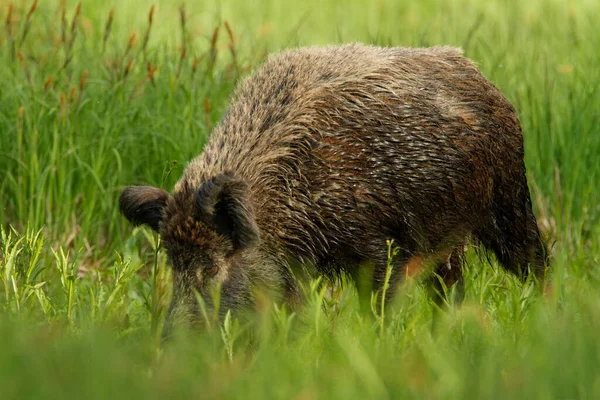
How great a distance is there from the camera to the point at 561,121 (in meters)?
6.60

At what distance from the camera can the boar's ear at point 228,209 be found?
4.07 metres

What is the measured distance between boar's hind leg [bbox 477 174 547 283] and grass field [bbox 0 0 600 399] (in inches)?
7.1

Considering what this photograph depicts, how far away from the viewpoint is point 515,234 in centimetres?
531

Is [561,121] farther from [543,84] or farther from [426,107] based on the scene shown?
[426,107]

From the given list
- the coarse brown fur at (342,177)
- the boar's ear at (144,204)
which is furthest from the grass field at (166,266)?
the coarse brown fur at (342,177)

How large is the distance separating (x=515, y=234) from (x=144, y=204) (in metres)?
2.15

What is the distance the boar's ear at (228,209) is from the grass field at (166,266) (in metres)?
0.29

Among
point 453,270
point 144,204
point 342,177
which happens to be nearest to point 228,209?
point 144,204

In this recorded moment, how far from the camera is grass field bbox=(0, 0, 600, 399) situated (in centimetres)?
275

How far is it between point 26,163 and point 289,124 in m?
2.17

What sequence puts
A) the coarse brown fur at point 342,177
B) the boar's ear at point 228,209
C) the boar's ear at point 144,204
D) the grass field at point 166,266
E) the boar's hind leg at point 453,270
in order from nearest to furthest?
1. the grass field at point 166,266
2. the boar's ear at point 228,209
3. the coarse brown fur at point 342,177
4. the boar's ear at point 144,204
5. the boar's hind leg at point 453,270

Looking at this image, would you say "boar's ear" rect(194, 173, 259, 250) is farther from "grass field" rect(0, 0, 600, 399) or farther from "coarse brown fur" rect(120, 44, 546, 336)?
"grass field" rect(0, 0, 600, 399)

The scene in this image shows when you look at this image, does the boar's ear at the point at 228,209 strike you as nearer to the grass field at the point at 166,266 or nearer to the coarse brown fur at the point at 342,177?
the coarse brown fur at the point at 342,177

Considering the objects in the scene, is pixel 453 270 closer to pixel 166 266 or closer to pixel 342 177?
pixel 342 177
